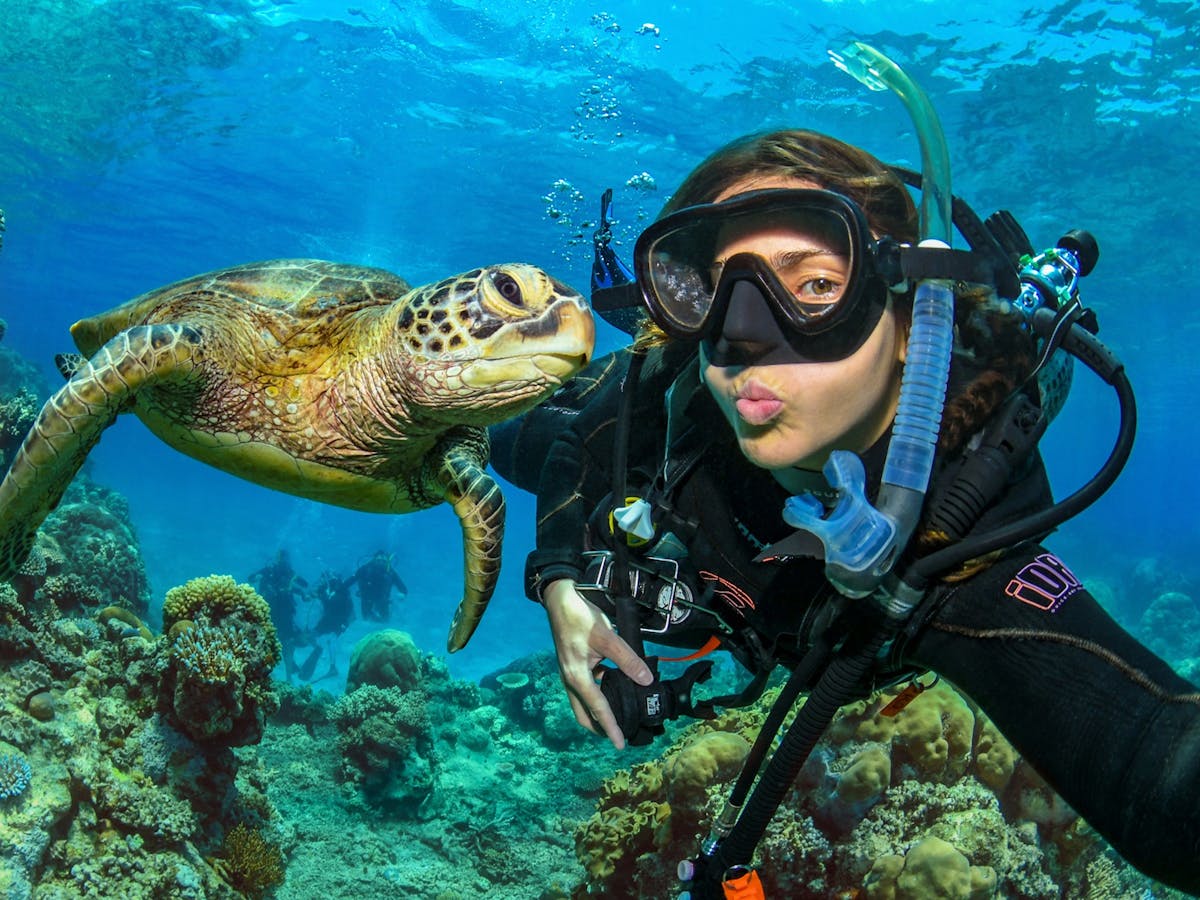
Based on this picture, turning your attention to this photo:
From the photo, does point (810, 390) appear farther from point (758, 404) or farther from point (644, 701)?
point (644, 701)

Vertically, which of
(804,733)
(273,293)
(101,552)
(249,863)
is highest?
(273,293)

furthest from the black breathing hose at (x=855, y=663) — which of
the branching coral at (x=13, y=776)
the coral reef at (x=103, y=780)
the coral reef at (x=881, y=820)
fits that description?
the branching coral at (x=13, y=776)

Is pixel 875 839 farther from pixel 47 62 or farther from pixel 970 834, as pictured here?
pixel 47 62

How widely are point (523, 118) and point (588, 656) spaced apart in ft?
54.2

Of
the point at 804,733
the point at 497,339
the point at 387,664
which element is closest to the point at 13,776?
the point at 497,339

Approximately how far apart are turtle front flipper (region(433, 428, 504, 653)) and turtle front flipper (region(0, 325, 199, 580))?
1.20 meters

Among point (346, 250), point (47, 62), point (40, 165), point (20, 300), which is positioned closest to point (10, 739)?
point (47, 62)

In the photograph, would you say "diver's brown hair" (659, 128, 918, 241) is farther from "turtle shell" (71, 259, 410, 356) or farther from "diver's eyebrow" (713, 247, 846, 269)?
"turtle shell" (71, 259, 410, 356)

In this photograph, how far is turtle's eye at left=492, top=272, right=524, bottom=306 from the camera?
8.46 feet

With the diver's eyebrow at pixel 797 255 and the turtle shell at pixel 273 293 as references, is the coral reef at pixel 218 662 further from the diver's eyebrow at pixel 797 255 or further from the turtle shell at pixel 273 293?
the diver's eyebrow at pixel 797 255

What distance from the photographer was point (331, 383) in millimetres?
3084

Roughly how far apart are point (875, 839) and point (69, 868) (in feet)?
13.3

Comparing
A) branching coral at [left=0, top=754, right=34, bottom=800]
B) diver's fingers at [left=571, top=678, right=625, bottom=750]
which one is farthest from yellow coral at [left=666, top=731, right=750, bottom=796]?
branching coral at [left=0, top=754, right=34, bottom=800]

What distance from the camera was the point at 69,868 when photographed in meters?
3.46
